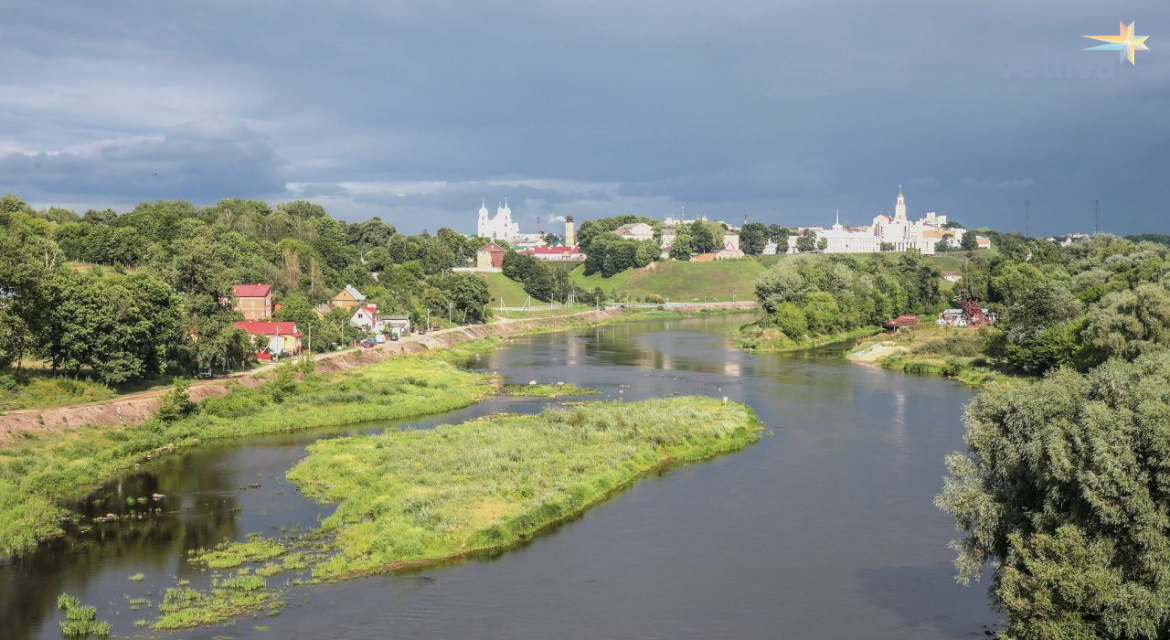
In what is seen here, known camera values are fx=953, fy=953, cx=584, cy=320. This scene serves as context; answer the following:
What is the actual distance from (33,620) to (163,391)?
28.3 m

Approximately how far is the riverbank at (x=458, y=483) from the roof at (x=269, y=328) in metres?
26.7

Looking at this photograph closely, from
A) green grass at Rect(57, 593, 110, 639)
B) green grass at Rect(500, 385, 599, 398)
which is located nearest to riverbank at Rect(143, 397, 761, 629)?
green grass at Rect(57, 593, 110, 639)

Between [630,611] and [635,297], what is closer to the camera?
[630,611]

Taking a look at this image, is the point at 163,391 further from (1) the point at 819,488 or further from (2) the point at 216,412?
(1) the point at 819,488

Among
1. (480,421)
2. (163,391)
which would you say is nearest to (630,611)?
(480,421)

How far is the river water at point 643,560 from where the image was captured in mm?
23469

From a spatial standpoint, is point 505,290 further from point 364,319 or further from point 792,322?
point 792,322

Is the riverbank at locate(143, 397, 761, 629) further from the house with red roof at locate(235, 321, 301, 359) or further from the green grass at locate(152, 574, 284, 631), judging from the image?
the house with red roof at locate(235, 321, 301, 359)

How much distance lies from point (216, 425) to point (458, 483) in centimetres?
1784

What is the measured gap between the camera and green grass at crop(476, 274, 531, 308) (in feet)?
476

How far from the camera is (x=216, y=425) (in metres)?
45.7

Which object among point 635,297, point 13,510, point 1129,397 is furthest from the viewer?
point 635,297

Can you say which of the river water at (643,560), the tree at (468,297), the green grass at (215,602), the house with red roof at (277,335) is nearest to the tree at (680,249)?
the tree at (468,297)

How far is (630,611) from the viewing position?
80.4 feet
